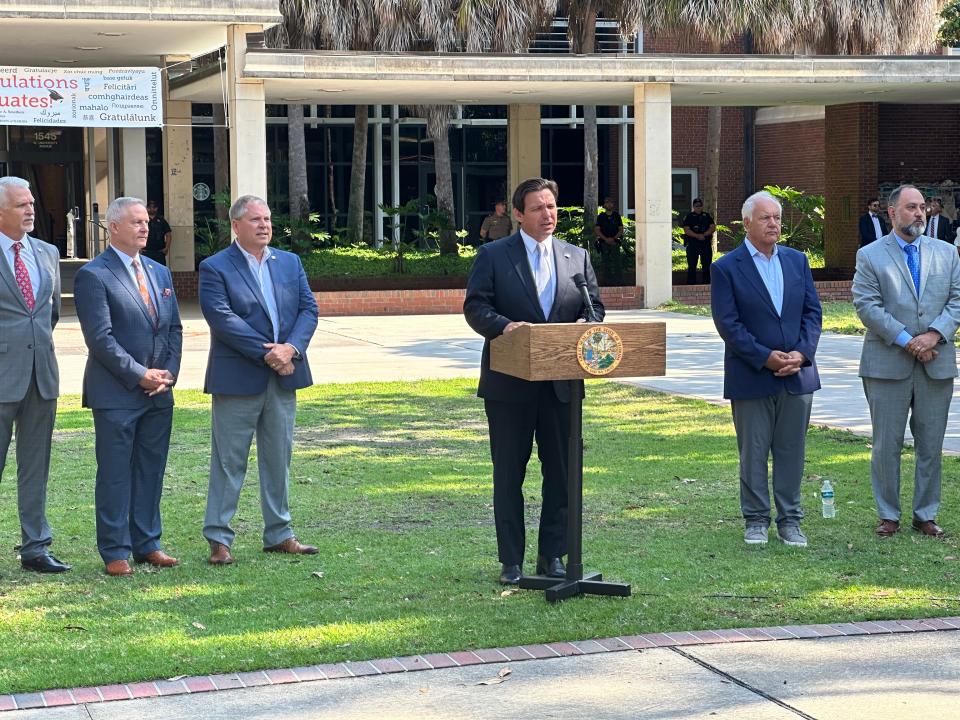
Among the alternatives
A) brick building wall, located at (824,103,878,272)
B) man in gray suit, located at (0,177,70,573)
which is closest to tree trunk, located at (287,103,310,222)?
brick building wall, located at (824,103,878,272)

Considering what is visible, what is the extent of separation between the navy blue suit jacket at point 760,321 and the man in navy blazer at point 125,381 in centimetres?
295

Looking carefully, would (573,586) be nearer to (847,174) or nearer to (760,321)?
(760,321)

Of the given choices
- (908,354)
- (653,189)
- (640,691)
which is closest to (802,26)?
(653,189)

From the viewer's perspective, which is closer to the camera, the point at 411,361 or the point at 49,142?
the point at 411,361

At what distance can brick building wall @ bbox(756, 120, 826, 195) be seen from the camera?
41.1m

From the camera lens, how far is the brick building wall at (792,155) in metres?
41.1

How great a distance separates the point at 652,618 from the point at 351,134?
118 feet

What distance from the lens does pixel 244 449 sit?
775 cm

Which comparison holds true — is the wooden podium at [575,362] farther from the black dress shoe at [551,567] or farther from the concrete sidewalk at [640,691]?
the concrete sidewalk at [640,691]

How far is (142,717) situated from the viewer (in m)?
5.21

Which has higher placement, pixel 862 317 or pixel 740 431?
pixel 862 317

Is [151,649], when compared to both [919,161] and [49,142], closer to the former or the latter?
[919,161]

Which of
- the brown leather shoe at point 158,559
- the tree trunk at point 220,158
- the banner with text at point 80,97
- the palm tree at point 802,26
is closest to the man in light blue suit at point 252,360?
the brown leather shoe at point 158,559

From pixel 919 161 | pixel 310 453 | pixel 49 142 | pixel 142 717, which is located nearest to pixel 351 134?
pixel 49 142
